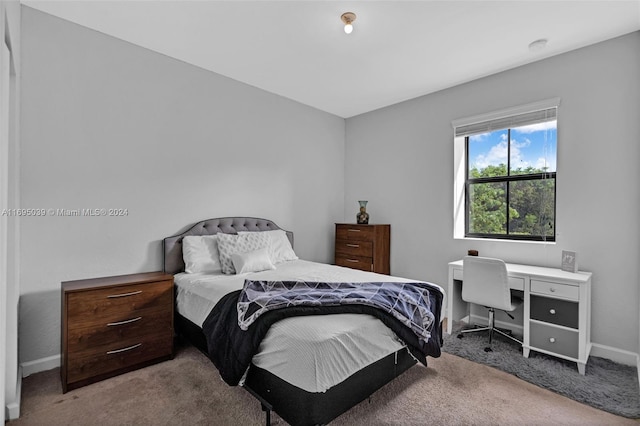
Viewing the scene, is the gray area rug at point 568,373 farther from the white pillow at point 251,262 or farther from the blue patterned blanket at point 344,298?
the white pillow at point 251,262

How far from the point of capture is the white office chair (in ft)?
9.11

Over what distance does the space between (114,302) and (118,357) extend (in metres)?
0.41

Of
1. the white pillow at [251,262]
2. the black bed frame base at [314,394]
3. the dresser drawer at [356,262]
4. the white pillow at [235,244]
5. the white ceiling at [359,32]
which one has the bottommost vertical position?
the black bed frame base at [314,394]

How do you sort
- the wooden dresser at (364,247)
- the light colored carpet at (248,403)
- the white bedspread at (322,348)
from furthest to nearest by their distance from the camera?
the wooden dresser at (364,247) → the light colored carpet at (248,403) → the white bedspread at (322,348)

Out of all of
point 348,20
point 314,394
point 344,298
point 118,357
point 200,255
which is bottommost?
point 118,357

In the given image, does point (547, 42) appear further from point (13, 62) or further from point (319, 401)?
point (13, 62)

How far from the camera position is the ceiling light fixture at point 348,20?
2433mm

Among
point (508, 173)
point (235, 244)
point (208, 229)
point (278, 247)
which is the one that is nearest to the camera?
point (235, 244)

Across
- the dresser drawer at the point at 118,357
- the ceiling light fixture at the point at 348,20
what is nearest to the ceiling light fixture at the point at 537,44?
the ceiling light fixture at the point at 348,20

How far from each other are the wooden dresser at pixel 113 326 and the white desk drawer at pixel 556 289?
9.89 ft

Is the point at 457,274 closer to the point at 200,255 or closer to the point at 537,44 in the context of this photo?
the point at 537,44

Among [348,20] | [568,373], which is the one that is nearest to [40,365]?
[348,20]

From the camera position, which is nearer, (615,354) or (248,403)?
(248,403)

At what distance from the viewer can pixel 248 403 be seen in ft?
6.74
